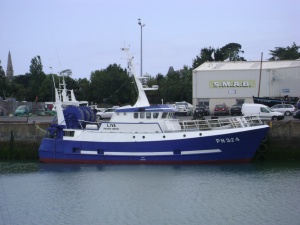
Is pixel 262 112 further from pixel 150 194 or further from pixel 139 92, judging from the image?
pixel 150 194

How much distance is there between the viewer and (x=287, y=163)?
1412 inches

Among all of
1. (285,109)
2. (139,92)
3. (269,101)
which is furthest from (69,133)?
(269,101)

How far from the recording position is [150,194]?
28.6 meters

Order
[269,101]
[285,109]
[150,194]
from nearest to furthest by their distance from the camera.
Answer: [150,194]
[285,109]
[269,101]

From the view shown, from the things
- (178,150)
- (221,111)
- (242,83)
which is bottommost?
(178,150)

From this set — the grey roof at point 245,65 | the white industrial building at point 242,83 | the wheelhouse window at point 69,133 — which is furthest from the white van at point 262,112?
the grey roof at point 245,65

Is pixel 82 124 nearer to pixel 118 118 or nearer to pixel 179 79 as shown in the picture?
pixel 118 118

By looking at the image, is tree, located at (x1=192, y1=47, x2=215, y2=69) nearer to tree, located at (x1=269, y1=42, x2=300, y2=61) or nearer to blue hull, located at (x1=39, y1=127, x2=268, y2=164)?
tree, located at (x1=269, y1=42, x2=300, y2=61)

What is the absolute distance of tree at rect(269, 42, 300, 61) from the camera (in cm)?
10759

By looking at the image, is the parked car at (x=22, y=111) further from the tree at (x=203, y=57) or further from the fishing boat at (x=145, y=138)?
the tree at (x=203, y=57)

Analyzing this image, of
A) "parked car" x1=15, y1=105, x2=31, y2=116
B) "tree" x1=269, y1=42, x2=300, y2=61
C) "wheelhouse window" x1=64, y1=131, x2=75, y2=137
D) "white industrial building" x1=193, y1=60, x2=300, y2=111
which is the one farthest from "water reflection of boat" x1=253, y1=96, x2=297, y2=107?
"tree" x1=269, y1=42, x2=300, y2=61

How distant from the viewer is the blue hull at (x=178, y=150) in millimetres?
34500

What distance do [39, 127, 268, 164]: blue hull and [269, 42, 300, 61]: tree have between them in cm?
7263

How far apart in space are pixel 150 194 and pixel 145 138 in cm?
710
